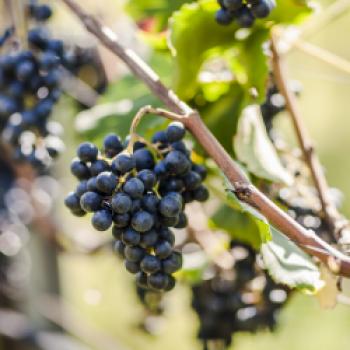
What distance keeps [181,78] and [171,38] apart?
0.24ft

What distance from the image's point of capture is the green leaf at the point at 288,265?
0.79 meters

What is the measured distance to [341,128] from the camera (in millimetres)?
3965

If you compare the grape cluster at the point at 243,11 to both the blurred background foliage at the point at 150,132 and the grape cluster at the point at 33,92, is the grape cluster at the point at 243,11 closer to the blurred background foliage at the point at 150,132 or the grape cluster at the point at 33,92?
the blurred background foliage at the point at 150,132

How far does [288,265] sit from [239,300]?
1.39 feet

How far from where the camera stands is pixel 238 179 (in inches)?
29.7

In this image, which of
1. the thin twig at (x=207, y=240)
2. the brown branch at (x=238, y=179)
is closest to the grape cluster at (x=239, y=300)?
the thin twig at (x=207, y=240)

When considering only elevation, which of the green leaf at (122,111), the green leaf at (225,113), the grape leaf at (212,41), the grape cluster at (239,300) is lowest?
the grape cluster at (239,300)

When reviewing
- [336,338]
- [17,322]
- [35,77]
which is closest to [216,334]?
[35,77]

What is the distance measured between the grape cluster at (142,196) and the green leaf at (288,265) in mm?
109

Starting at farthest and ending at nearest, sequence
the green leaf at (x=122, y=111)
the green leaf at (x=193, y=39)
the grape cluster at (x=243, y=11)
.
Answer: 1. the green leaf at (x=122, y=111)
2. the green leaf at (x=193, y=39)
3. the grape cluster at (x=243, y=11)

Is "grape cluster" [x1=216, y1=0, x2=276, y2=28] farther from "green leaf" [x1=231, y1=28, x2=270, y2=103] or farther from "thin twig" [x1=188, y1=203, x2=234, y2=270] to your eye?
"thin twig" [x1=188, y1=203, x2=234, y2=270]

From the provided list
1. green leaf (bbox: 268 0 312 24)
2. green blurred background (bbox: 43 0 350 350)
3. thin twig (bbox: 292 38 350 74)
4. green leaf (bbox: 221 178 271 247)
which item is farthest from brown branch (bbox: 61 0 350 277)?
green blurred background (bbox: 43 0 350 350)

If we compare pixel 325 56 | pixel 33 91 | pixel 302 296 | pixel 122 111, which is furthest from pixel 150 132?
pixel 302 296

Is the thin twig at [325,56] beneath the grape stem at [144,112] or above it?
beneath
